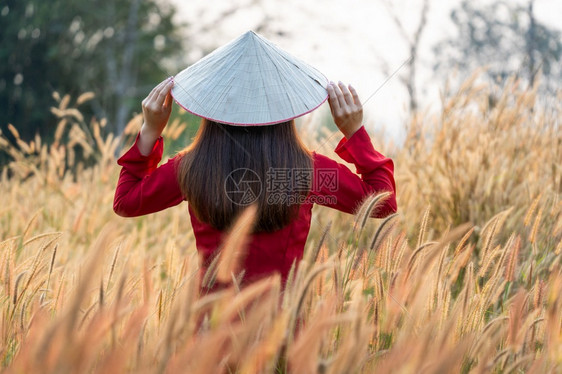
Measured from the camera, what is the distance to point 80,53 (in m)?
15.3

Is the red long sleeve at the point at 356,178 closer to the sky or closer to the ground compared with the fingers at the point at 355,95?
closer to the ground

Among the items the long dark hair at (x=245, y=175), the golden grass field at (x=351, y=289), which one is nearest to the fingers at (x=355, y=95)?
the long dark hair at (x=245, y=175)

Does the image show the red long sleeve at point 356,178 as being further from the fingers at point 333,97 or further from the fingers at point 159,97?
the fingers at point 159,97

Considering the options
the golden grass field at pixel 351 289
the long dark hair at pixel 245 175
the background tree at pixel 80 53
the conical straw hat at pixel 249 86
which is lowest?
the golden grass field at pixel 351 289

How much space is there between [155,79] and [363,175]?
53.7ft

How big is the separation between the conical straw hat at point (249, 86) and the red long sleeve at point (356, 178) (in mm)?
177

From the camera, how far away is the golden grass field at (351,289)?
77 cm

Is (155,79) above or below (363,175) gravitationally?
above

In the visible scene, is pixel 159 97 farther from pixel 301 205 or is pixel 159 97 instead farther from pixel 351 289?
pixel 351 289

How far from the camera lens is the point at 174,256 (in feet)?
4.64

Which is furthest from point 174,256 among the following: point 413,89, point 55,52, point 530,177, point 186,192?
point 55,52

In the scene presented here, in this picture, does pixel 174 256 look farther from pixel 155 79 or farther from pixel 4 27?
pixel 155 79

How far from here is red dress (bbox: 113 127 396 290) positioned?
1459 mm

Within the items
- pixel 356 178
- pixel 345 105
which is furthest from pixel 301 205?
pixel 345 105
